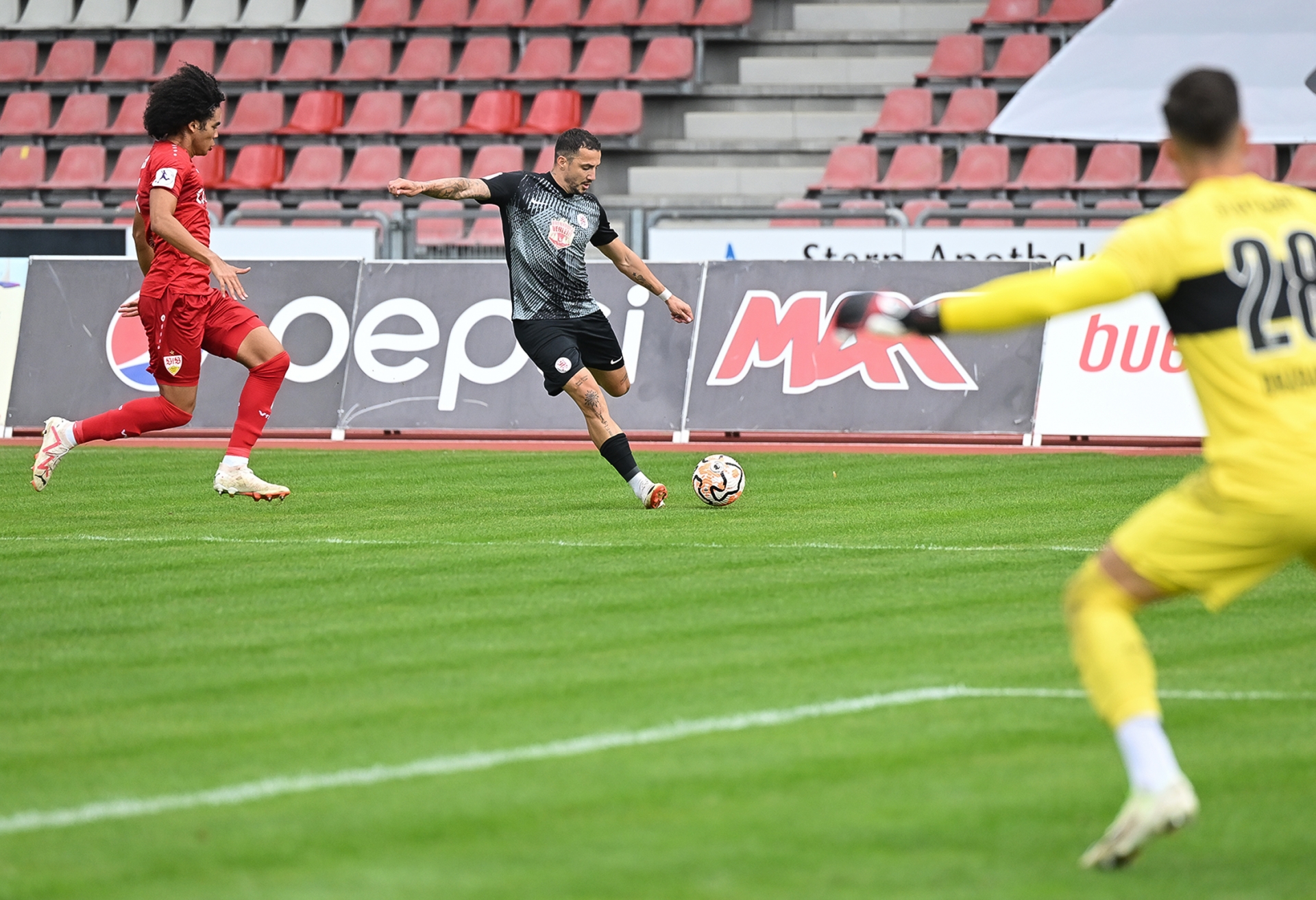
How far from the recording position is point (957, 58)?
26.8 meters

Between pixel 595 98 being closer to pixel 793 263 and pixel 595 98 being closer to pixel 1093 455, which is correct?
pixel 793 263

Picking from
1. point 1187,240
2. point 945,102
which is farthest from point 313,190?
point 1187,240

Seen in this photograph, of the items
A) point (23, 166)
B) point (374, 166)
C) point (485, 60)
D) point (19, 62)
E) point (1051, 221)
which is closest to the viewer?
point (1051, 221)

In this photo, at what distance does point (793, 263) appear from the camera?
17.3 m

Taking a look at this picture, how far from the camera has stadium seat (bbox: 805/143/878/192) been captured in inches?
1007

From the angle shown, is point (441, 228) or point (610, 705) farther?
point (441, 228)

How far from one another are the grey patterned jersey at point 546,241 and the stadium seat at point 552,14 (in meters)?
17.6

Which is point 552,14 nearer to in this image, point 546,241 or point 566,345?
point 546,241

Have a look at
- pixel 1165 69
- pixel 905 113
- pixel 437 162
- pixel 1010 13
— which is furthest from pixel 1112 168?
pixel 437 162

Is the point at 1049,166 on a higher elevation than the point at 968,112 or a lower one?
lower

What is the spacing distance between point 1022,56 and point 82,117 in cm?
1561

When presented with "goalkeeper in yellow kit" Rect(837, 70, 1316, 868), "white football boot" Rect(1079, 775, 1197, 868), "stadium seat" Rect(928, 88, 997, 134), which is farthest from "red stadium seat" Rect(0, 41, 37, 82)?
"white football boot" Rect(1079, 775, 1197, 868)

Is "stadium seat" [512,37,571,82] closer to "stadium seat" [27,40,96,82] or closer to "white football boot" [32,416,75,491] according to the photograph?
"stadium seat" [27,40,96,82]

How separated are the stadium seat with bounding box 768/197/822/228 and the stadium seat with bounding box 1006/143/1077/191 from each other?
363 centimetres
